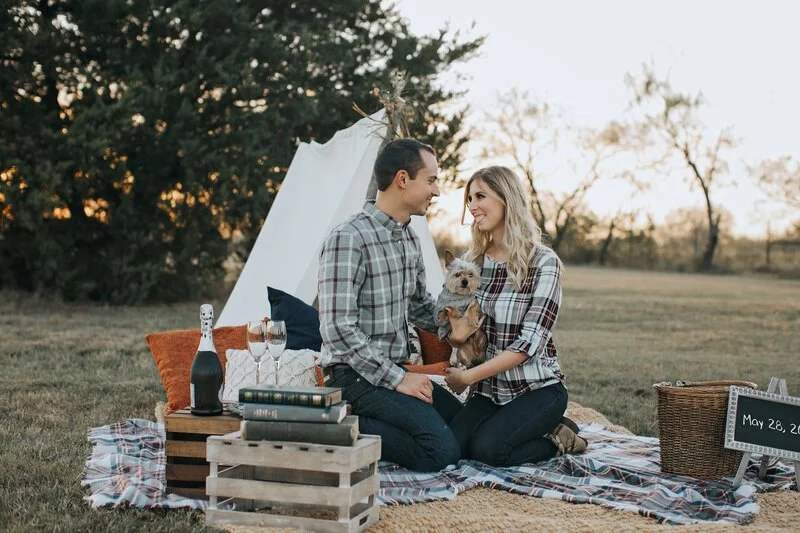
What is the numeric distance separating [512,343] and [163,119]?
367 inches

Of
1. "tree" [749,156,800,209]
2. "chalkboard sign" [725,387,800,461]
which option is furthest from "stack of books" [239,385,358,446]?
"tree" [749,156,800,209]

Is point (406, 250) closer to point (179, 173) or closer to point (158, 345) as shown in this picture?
point (158, 345)

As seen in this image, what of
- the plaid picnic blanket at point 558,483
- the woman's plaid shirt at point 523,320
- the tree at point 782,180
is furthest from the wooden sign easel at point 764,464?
the tree at point 782,180

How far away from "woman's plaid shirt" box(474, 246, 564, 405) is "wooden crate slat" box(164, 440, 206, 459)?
4.42 feet

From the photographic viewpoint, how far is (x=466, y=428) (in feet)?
12.4

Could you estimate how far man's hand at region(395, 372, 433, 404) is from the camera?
3.41m

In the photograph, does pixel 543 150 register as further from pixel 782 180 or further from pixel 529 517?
pixel 529 517

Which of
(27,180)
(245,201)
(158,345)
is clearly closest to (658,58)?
(245,201)

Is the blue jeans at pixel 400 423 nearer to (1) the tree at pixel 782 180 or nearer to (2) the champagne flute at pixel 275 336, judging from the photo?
(2) the champagne flute at pixel 275 336

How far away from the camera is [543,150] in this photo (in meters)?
30.2

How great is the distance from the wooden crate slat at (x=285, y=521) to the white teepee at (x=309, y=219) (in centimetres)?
337

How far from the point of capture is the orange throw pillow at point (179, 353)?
4.26m

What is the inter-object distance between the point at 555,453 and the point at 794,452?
1002 mm

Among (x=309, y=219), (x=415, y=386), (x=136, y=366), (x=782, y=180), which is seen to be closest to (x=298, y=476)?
(x=415, y=386)
